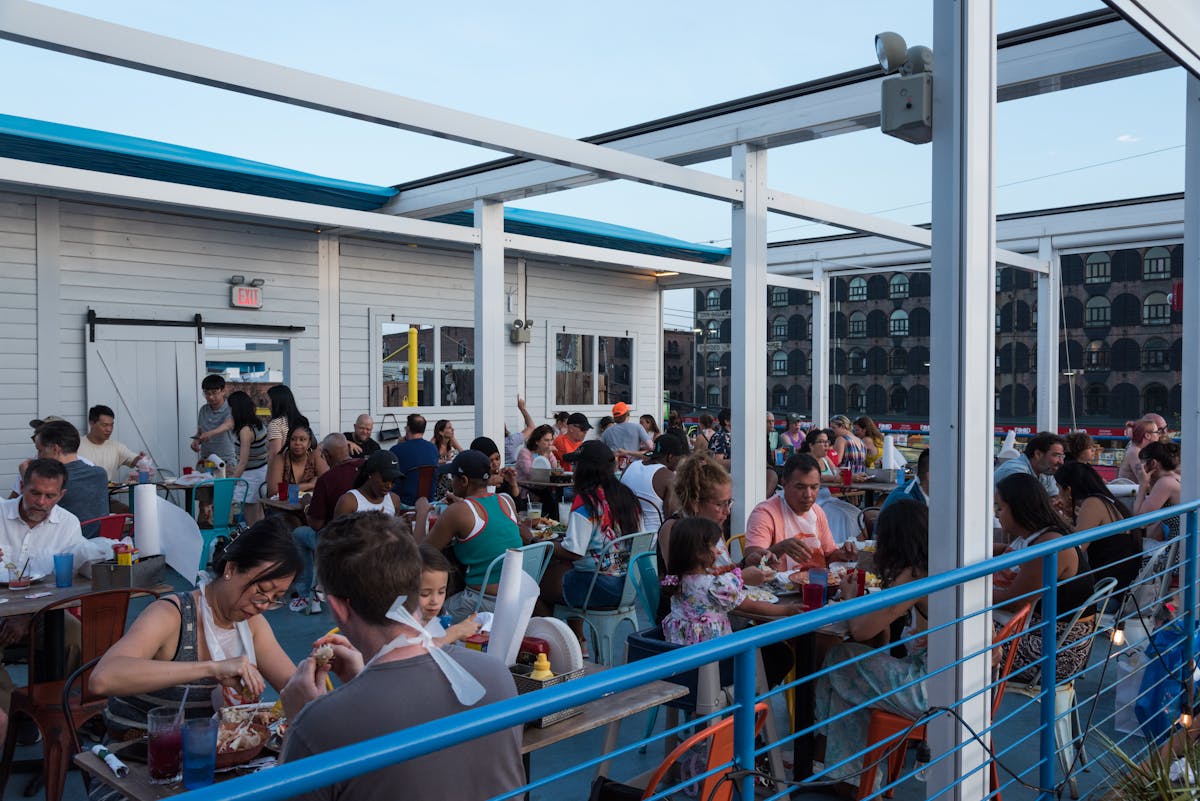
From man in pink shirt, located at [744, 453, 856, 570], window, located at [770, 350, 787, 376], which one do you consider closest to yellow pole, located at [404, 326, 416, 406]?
man in pink shirt, located at [744, 453, 856, 570]

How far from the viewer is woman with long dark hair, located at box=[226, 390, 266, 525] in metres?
8.48

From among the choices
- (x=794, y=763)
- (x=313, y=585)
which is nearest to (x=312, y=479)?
(x=313, y=585)

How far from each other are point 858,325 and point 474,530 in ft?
257

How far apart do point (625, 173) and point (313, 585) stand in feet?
12.0

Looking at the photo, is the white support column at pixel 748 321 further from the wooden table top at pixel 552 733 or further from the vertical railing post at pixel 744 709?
the vertical railing post at pixel 744 709

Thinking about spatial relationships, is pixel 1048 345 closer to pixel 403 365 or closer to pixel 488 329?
pixel 488 329

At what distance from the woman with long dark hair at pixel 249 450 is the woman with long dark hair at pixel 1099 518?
6507 mm

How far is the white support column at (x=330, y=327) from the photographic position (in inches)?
428

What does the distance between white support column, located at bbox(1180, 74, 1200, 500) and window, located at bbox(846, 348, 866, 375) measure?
249ft

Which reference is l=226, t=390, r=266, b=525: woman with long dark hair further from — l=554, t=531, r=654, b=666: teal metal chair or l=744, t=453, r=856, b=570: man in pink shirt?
l=744, t=453, r=856, b=570: man in pink shirt

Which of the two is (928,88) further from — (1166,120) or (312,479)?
(312,479)

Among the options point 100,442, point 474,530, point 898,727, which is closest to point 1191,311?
point 898,727

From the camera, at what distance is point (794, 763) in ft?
12.8

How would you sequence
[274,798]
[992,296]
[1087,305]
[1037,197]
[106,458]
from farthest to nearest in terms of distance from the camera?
[1087,305], [1037,197], [106,458], [992,296], [274,798]
